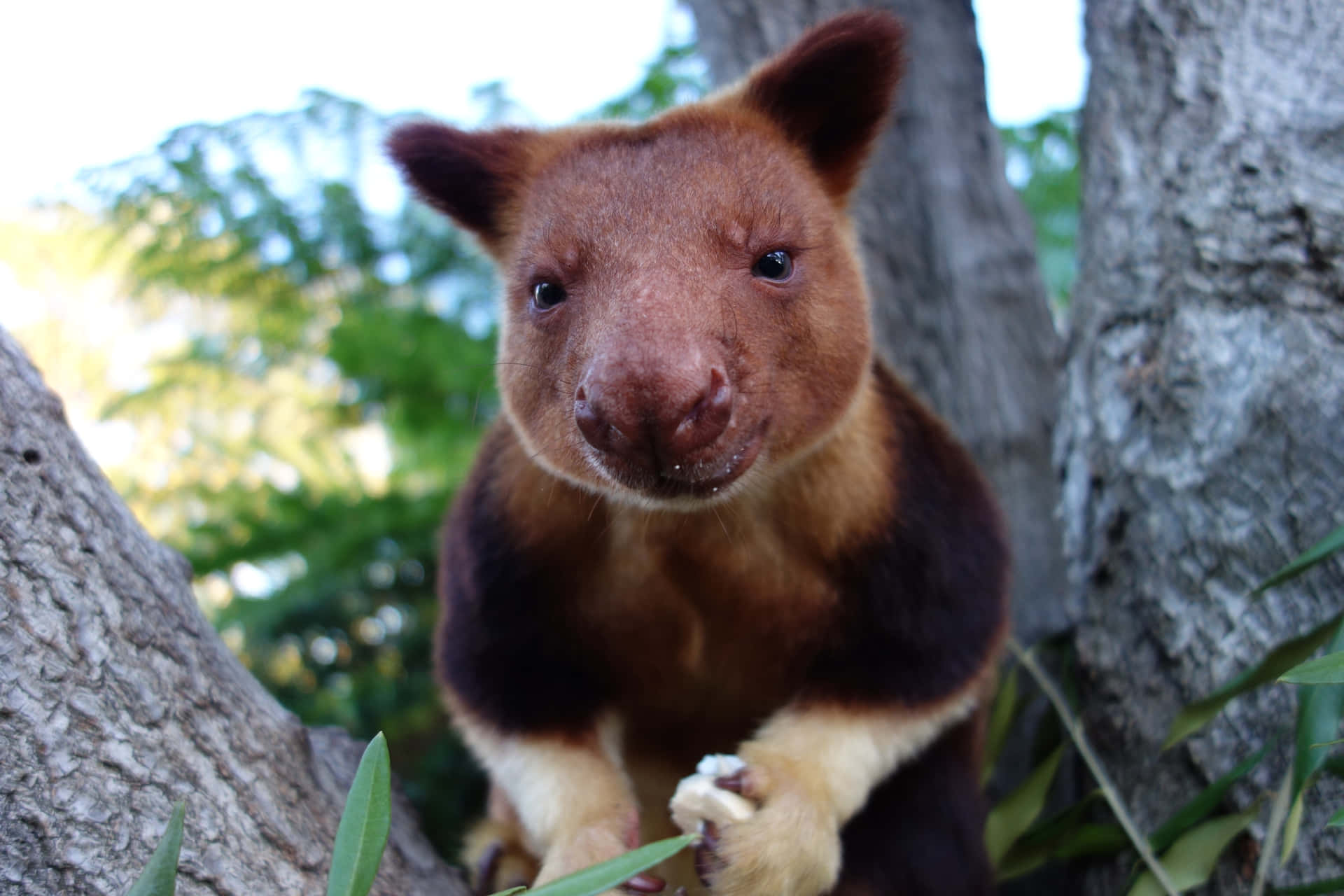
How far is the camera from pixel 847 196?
2902 mm

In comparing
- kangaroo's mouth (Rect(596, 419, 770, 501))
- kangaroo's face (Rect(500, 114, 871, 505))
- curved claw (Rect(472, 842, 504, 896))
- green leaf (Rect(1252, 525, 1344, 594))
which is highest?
kangaroo's face (Rect(500, 114, 871, 505))

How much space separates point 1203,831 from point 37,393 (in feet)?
8.71

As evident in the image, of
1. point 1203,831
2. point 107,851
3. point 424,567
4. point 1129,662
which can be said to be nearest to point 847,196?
point 1129,662

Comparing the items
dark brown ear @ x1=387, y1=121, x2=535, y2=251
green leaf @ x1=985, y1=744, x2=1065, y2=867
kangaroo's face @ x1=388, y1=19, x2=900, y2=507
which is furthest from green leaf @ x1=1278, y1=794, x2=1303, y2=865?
dark brown ear @ x1=387, y1=121, x2=535, y2=251

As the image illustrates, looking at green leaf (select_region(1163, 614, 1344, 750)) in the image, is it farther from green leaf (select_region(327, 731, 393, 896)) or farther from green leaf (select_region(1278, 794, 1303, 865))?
green leaf (select_region(327, 731, 393, 896))

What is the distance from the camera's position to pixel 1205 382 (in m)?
2.73

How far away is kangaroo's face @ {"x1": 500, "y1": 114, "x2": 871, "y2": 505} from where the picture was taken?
6.57 ft

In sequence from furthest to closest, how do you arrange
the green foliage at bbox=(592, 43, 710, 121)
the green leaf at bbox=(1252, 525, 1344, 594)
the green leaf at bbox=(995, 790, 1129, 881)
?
the green foliage at bbox=(592, 43, 710, 121) < the green leaf at bbox=(995, 790, 1129, 881) < the green leaf at bbox=(1252, 525, 1344, 594)

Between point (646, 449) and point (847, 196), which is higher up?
point (847, 196)

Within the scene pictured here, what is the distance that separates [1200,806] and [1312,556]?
0.67 m

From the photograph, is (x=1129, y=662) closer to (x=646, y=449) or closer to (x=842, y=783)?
(x=842, y=783)

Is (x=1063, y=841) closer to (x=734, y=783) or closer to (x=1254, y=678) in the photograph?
(x=1254, y=678)

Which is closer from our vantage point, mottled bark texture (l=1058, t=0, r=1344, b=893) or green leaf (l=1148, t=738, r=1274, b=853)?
green leaf (l=1148, t=738, r=1274, b=853)

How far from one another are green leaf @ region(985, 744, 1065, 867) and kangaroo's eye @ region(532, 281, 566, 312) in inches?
77.1
